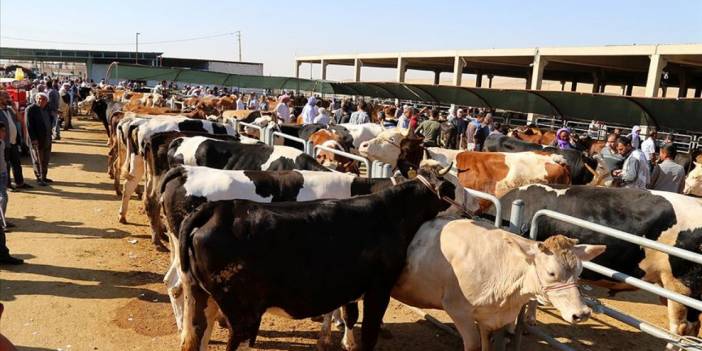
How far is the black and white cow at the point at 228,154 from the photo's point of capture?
253 inches

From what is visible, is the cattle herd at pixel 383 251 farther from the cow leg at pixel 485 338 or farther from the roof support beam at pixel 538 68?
the roof support beam at pixel 538 68

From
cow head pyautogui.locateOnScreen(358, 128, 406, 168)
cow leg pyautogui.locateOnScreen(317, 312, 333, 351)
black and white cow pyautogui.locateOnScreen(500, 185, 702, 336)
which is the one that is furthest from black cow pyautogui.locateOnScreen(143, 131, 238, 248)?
black and white cow pyautogui.locateOnScreen(500, 185, 702, 336)

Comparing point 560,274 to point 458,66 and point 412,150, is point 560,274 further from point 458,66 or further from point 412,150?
point 458,66

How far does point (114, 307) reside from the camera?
16.8ft

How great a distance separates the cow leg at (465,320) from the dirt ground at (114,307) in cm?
120

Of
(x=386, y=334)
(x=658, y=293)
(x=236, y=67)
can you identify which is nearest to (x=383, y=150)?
(x=386, y=334)

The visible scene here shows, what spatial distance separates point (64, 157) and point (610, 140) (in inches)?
554

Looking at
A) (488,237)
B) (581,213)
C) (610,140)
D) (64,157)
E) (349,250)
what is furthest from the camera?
(64,157)

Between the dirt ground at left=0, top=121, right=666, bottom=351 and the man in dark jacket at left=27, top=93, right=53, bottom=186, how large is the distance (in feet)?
8.11

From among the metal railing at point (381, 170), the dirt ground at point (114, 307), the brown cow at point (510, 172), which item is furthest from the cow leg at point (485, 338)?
the brown cow at point (510, 172)

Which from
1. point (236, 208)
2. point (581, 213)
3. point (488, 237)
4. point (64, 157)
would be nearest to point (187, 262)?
point (236, 208)

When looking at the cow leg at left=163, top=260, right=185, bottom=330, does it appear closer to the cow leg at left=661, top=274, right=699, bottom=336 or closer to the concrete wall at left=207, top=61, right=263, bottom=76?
the cow leg at left=661, top=274, right=699, bottom=336

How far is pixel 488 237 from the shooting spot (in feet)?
11.8

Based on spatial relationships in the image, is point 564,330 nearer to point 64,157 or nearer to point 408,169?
point 408,169
